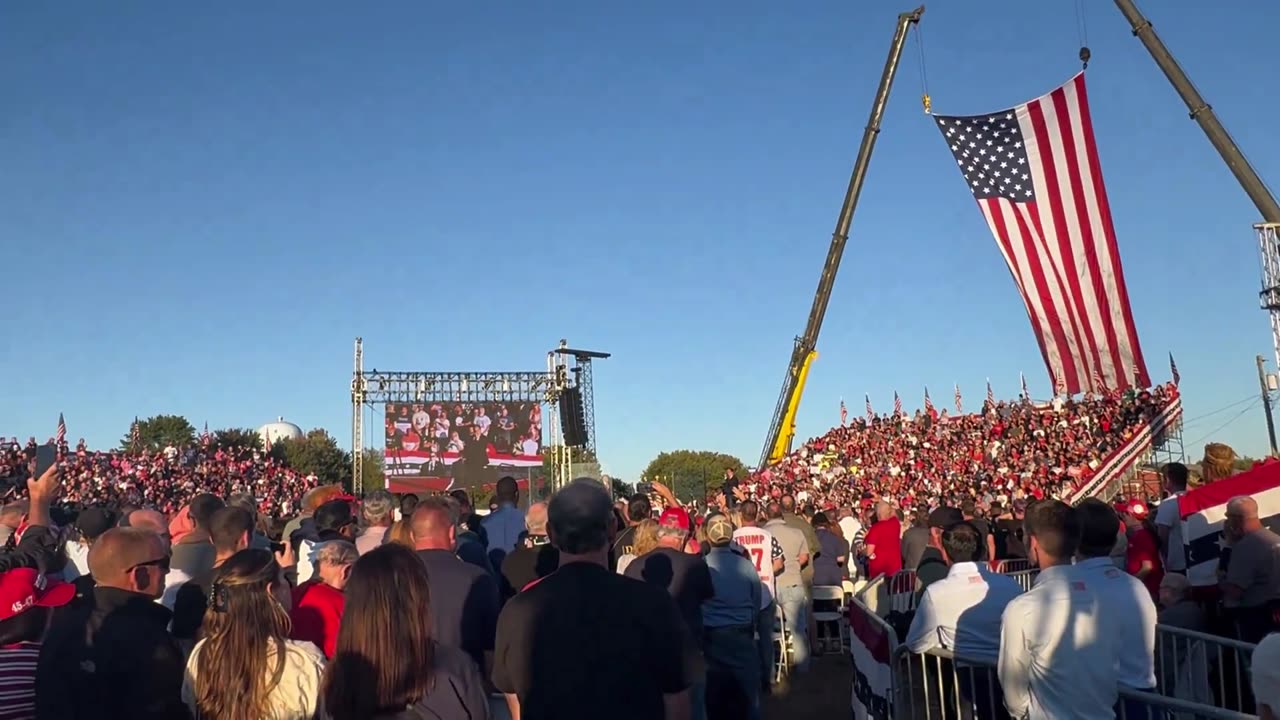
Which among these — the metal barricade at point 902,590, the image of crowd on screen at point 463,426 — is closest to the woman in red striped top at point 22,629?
the metal barricade at point 902,590

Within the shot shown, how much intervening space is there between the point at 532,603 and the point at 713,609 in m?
3.48

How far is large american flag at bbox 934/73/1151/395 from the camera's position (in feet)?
57.1

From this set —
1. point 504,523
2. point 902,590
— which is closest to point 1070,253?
point 902,590

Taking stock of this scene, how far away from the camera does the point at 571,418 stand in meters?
32.1

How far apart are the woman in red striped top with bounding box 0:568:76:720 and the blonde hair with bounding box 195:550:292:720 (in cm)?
91

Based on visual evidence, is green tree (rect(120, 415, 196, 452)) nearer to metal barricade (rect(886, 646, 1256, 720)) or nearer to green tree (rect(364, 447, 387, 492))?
green tree (rect(364, 447, 387, 492))

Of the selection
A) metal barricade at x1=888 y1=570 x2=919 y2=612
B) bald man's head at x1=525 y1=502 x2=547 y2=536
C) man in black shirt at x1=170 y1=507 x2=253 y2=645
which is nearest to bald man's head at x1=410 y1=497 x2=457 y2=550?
man in black shirt at x1=170 y1=507 x2=253 y2=645

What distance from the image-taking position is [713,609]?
628 centimetres

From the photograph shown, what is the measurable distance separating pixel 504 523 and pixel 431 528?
3792 mm

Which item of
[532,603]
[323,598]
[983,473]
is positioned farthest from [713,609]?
[983,473]

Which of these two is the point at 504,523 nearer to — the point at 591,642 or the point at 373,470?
the point at 591,642

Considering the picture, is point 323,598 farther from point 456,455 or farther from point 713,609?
point 456,455

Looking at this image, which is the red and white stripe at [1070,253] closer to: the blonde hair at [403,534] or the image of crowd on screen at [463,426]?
the blonde hair at [403,534]

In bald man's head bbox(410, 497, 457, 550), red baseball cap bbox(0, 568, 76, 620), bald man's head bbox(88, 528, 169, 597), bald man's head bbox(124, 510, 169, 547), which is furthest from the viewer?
bald man's head bbox(124, 510, 169, 547)
